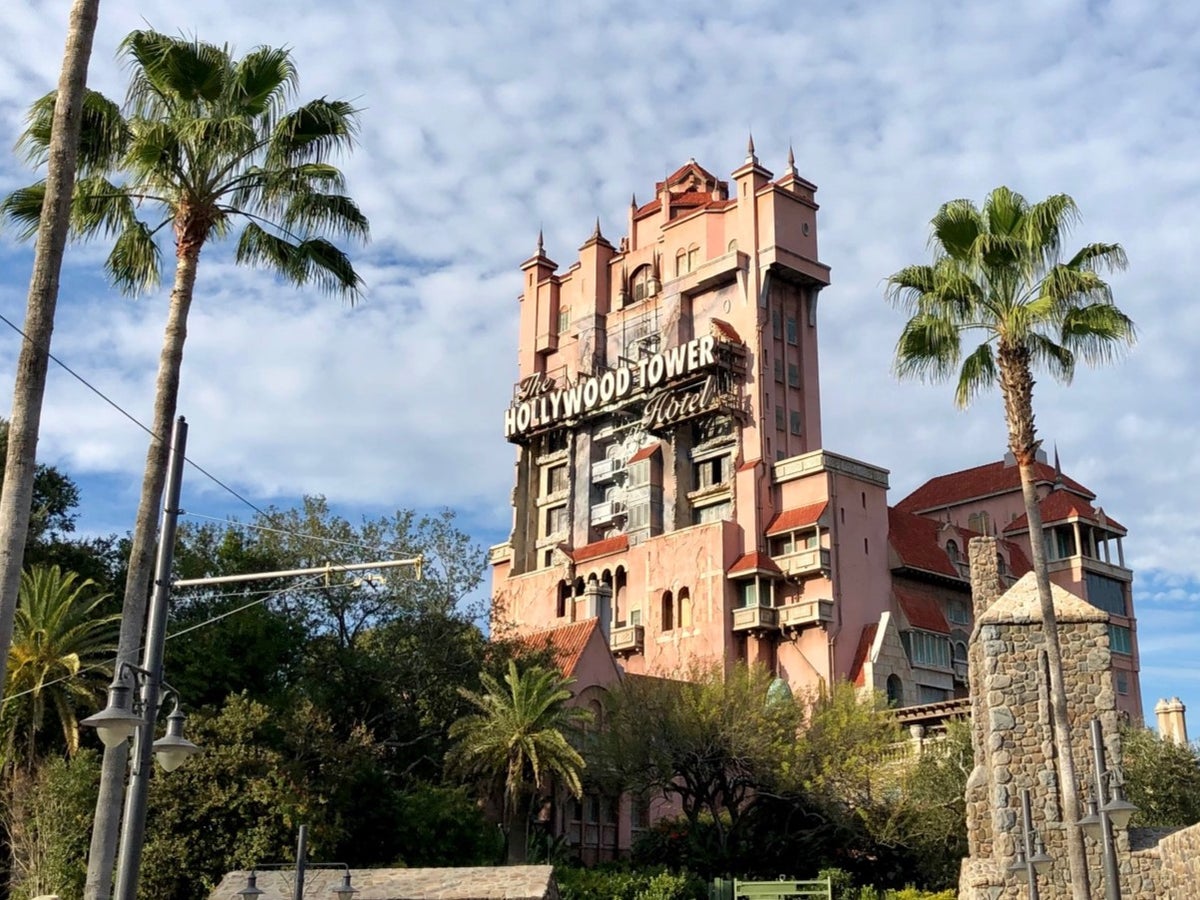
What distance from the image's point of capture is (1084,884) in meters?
20.9

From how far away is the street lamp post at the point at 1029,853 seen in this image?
2168 centimetres

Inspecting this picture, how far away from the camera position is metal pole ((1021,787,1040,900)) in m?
22.1

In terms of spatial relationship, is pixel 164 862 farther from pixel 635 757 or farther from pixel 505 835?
pixel 635 757

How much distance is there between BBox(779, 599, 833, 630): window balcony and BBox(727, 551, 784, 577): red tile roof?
72.6 inches

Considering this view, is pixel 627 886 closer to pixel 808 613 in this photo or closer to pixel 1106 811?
pixel 1106 811

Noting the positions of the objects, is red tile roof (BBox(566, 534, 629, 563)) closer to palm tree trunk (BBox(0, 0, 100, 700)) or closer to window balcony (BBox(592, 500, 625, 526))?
window balcony (BBox(592, 500, 625, 526))

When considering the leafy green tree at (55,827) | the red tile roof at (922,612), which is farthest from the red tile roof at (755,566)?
the leafy green tree at (55,827)

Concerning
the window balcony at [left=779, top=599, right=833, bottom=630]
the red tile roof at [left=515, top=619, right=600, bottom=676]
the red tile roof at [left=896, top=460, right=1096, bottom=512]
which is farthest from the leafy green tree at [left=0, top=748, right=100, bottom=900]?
the red tile roof at [left=896, top=460, right=1096, bottom=512]

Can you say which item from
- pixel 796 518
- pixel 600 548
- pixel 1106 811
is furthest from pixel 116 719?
pixel 600 548

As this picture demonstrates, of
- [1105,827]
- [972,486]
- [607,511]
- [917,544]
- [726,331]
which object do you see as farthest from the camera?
[972,486]

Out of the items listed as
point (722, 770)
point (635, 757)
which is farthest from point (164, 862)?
point (722, 770)

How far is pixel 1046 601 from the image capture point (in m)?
22.7

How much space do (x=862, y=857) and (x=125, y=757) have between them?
27238 mm

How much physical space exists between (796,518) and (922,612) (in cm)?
814
